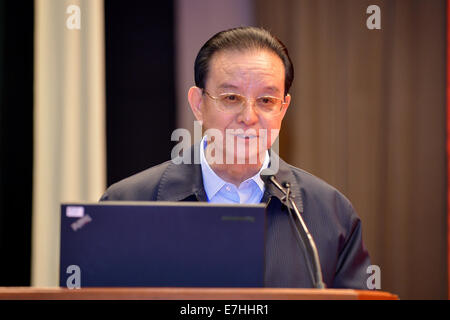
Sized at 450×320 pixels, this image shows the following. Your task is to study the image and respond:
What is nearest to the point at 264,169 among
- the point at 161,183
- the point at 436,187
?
the point at 161,183

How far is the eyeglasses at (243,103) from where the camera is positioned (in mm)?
1560

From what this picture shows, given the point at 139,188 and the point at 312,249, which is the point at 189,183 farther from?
the point at 312,249

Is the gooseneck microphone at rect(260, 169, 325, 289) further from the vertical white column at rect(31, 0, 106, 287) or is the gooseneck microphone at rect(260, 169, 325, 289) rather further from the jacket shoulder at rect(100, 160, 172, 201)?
the vertical white column at rect(31, 0, 106, 287)

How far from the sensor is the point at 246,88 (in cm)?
155

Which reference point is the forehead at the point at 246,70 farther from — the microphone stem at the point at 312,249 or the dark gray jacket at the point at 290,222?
the microphone stem at the point at 312,249

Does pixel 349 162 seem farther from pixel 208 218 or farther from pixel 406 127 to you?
pixel 208 218

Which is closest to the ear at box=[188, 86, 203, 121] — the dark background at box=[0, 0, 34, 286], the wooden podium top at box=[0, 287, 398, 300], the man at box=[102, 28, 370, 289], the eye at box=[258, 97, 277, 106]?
the man at box=[102, 28, 370, 289]

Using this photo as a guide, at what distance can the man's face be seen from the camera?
1.55 m

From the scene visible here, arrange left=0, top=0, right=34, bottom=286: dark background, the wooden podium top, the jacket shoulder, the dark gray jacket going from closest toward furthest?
the wooden podium top < the dark gray jacket < the jacket shoulder < left=0, top=0, right=34, bottom=286: dark background

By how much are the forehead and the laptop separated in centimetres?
65

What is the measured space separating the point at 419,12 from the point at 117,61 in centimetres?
172

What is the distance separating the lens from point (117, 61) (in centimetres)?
271

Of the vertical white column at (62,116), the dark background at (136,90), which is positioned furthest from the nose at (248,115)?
the vertical white column at (62,116)

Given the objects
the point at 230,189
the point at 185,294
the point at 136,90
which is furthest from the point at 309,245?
the point at 136,90
